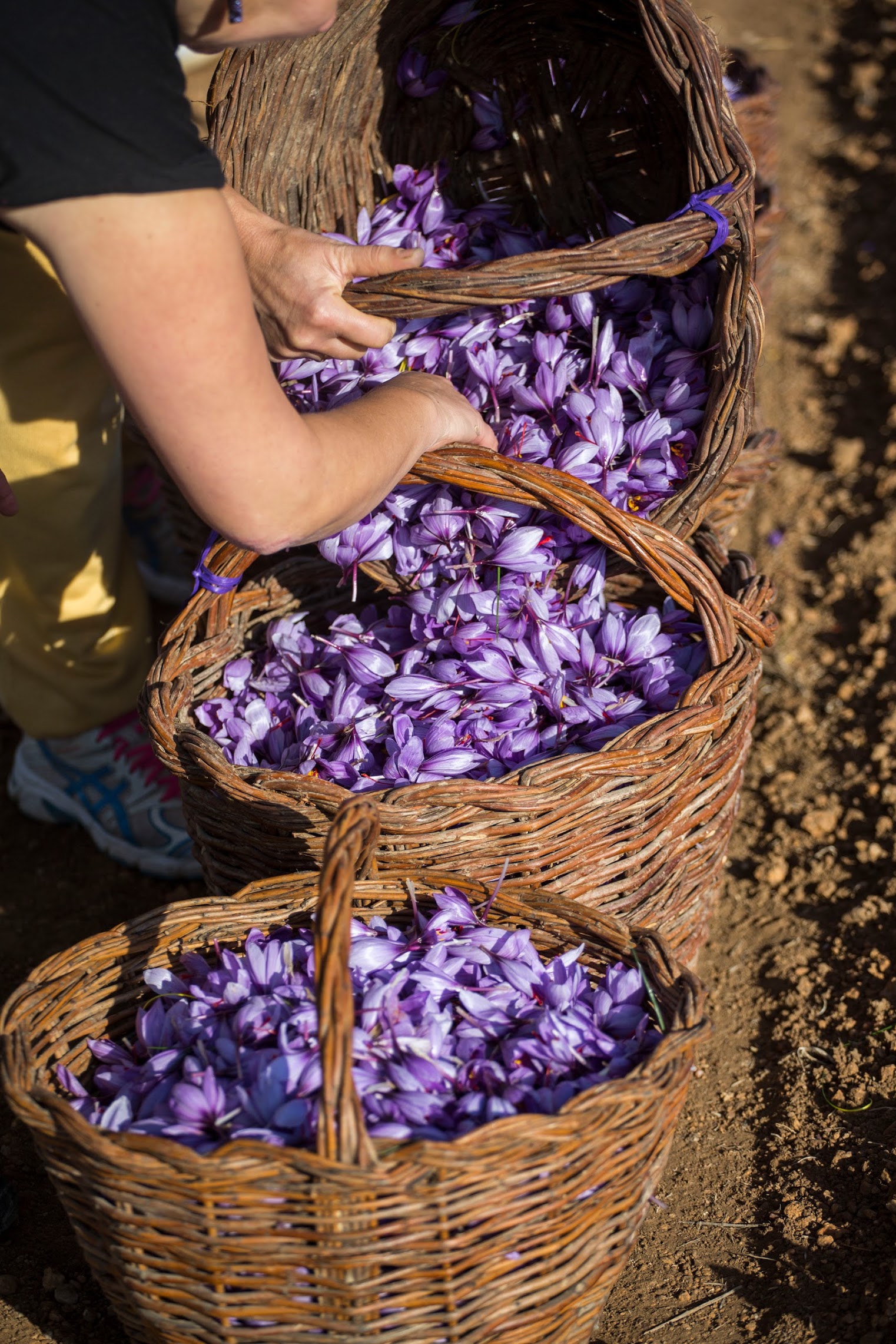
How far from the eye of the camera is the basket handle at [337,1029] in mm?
1129

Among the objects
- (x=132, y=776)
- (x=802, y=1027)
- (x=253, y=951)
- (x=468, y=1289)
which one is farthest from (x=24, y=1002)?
(x=802, y=1027)

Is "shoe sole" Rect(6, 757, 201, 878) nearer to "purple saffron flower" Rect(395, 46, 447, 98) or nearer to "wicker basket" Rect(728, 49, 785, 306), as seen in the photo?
"purple saffron flower" Rect(395, 46, 447, 98)

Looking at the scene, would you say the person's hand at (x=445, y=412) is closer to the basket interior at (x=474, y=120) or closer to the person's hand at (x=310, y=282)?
the person's hand at (x=310, y=282)

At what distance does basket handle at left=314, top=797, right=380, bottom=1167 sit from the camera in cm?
113

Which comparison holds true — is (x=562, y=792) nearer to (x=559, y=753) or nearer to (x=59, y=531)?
(x=559, y=753)

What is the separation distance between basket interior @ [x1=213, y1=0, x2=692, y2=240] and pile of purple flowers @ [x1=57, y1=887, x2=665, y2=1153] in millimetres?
1351

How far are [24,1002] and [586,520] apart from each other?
0.99m

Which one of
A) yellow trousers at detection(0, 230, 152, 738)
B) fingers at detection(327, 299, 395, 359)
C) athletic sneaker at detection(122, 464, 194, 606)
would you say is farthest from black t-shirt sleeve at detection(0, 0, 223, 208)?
athletic sneaker at detection(122, 464, 194, 606)

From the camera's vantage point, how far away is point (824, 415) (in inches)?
140

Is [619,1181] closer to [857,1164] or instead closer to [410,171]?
[857,1164]

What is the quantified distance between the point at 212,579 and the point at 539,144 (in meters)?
1.16

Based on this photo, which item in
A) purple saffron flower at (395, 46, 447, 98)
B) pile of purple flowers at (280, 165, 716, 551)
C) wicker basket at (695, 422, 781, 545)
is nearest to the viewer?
pile of purple flowers at (280, 165, 716, 551)

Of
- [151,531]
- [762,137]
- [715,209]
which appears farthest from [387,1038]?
[762,137]

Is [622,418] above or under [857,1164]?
above
